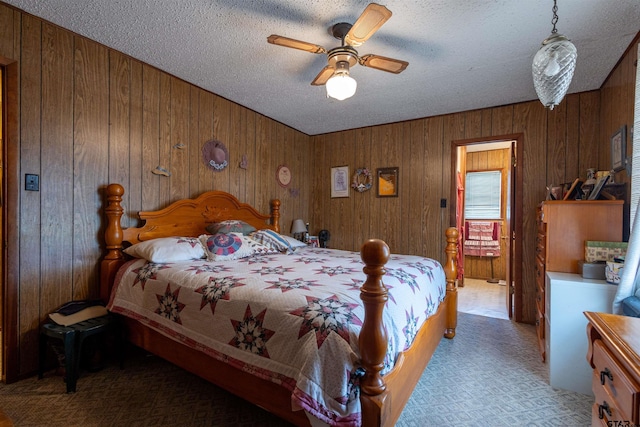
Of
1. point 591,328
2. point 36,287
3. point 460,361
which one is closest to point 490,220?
point 460,361

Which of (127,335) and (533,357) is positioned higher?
(127,335)

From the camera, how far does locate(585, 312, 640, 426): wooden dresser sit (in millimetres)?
724

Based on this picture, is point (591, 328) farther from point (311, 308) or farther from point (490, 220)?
point (490, 220)

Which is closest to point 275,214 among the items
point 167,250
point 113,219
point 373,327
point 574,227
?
point 167,250

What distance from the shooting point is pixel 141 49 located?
2.33 metres

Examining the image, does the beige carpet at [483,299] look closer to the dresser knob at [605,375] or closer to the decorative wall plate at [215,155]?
the dresser knob at [605,375]

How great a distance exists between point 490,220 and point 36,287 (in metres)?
6.19

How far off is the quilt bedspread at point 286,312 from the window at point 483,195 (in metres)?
3.76

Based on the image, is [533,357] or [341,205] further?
[341,205]

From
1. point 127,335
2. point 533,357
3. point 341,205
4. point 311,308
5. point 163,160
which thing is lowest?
point 533,357

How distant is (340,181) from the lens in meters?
4.51

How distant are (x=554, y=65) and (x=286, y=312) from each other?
1.86 m

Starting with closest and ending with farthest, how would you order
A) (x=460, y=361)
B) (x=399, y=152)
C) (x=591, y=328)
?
(x=591, y=328)
(x=460, y=361)
(x=399, y=152)

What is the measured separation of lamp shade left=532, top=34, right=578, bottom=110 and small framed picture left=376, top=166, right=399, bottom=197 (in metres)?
2.45
